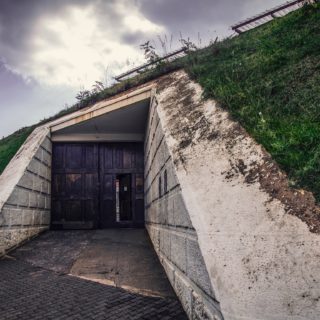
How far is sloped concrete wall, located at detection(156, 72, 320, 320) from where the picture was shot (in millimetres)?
2064

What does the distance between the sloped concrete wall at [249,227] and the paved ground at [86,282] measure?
3.99ft

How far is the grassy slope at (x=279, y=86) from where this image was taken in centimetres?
291

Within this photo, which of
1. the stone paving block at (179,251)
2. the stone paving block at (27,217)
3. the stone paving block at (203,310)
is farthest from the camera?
the stone paving block at (27,217)

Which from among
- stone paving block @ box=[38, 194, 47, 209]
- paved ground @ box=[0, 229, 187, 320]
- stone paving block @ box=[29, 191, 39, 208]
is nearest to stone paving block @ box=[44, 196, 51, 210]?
stone paving block @ box=[38, 194, 47, 209]

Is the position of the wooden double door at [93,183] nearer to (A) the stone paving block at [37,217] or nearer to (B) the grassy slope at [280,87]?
(A) the stone paving block at [37,217]

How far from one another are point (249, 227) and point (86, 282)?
10.0 feet

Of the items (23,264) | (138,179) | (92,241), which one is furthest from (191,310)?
(138,179)

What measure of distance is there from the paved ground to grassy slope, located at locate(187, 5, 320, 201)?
6.46 ft

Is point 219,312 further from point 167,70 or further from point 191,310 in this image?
point 167,70

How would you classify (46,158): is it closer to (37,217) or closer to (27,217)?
(37,217)

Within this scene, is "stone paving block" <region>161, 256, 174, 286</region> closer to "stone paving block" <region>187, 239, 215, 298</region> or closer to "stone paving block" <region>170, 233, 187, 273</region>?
"stone paving block" <region>170, 233, 187, 273</region>

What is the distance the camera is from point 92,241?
7.55 m

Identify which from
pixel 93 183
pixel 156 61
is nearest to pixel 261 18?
pixel 156 61

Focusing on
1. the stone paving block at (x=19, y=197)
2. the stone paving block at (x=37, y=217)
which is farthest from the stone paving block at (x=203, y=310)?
the stone paving block at (x=37, y=217)
